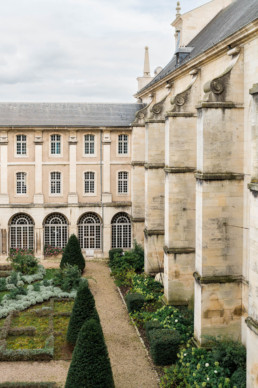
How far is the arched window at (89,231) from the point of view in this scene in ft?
103

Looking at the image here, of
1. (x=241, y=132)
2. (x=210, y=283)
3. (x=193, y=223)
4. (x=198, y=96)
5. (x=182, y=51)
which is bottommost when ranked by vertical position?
(x=210, y=283)

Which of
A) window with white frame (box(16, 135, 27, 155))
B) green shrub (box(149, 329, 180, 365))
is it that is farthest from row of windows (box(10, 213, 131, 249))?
green shrub (box(149, 329, 180, 365))

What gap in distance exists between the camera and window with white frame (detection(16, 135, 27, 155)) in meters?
30.8

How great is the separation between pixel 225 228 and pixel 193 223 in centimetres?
470

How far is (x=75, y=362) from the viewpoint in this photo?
12.5m

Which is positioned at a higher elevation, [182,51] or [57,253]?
[182,51]

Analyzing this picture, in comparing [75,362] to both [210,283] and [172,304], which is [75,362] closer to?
[210,283]

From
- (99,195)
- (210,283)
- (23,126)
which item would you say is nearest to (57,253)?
(99,195)

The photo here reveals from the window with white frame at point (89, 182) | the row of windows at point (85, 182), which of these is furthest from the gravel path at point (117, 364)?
the row of windows at point (85, 182)

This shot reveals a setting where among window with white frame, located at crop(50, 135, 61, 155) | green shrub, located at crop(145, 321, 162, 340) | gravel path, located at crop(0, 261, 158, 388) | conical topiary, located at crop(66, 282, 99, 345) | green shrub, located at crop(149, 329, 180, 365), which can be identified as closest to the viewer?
gravel path, located at crop(0, 261, 158, 388)

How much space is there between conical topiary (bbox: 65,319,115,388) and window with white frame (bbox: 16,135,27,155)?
20.0 metres

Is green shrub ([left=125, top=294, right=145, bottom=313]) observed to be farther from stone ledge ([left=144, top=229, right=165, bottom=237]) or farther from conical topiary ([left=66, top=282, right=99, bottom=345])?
stone ledge ([left=144, top=229, right=165, bottom=237])

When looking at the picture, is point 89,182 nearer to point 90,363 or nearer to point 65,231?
point 65,231

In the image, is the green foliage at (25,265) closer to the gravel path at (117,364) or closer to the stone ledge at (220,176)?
the gravel path at (117,364)
